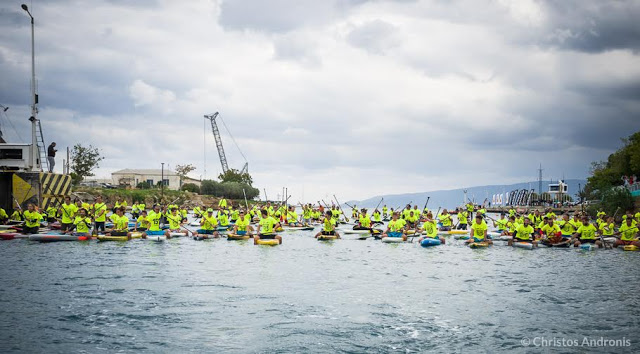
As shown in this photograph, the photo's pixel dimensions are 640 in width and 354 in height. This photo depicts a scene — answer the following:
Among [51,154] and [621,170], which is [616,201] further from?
[51,154]

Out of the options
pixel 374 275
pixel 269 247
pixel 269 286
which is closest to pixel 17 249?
pixel 269 247

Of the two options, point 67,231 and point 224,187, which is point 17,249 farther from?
point 224,187

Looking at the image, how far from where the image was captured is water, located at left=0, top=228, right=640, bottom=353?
539 inches

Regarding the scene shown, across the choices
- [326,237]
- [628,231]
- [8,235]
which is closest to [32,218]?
[8,235]

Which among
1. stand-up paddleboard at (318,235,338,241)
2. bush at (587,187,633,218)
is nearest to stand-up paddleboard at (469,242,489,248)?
stand-up paddleboard at (318,235,338,241)

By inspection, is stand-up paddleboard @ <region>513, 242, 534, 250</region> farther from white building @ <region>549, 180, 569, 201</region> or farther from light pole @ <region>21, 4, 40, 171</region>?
white building @ <region>549, 180, 569, 201</region>

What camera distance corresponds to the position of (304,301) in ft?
60.1

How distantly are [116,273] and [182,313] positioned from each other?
327 inches

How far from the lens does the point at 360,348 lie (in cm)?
1316

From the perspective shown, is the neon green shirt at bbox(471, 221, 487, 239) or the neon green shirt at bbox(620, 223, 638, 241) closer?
the neon green shirt at bbox(620, 223, 638, 241)

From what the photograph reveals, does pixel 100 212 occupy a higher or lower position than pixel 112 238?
higher

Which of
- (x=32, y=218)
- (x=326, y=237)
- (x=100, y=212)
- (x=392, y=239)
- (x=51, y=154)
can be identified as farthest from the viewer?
(x=51, y=154)

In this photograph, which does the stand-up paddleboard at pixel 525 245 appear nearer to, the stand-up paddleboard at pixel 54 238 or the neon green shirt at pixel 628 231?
the neon green shirt at pixel 628 231

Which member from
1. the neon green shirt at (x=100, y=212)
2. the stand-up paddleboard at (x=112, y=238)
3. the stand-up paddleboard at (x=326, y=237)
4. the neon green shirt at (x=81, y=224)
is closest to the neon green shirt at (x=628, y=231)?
the stand-up paddleboard at (x=326, y=237)
